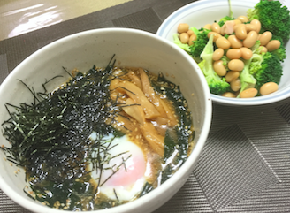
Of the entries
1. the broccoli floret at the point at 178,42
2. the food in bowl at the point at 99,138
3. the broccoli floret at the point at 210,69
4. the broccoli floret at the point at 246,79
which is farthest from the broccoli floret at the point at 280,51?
the food in bowl at the point at 99,138

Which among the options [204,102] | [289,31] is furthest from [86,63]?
[289,31]

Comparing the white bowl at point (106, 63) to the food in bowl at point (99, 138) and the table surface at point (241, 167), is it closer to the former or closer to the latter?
the food in bowl at point (99, 138)

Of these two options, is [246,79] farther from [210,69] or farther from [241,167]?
[241,167]

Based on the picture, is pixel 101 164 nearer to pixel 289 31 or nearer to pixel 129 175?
pixel 129 175

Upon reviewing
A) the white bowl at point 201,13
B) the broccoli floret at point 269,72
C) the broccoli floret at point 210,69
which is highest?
the white bowl at point 201,13

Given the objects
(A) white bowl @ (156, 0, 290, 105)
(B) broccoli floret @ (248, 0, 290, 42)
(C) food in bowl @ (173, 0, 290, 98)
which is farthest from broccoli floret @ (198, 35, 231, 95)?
(B) broccoli floret @ (248, 0, 290, 42)

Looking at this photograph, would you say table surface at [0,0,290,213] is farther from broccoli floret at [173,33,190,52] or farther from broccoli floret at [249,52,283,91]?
broccoli floret at [173,33,190,52]

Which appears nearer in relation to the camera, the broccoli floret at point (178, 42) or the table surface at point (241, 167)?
the table surface at point (241, 167)
